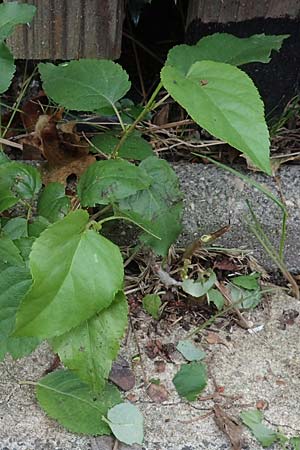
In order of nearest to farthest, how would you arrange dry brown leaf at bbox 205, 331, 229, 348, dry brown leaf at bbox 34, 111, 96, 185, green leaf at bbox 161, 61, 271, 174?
green leaf at bbox 161, 61, 271, 174, dry brown leaf at bbox 205, 331, 229, 348, dry brown leaf at bbox 34, 111, 96, 185

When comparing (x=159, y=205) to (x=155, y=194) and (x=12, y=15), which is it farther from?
(x=12, y=15)

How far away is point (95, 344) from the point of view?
3.37 ft

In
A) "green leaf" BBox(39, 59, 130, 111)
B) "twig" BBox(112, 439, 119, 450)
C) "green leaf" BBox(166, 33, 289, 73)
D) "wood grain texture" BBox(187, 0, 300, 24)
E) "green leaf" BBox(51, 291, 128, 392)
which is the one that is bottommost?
"twig" BBox(112, 439, 119, 450)

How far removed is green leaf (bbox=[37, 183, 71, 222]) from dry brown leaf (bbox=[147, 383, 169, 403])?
329 mm

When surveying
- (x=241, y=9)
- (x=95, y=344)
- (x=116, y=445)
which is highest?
(x=241, y=9)

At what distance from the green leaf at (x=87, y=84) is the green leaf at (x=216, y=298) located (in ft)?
1.27

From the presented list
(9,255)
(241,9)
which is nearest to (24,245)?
(9,255)

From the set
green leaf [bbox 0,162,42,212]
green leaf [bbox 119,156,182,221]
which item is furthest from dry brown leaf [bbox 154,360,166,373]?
green leaf [bbox 0,162,42,212]

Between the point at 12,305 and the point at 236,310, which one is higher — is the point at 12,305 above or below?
above

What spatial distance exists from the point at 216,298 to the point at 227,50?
45 centimetres

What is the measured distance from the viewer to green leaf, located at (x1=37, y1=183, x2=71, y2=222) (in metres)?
1.21

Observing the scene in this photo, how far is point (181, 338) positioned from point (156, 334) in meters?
0.05

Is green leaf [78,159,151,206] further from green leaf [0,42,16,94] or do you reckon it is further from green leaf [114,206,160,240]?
green leaf [0,42,16,94]

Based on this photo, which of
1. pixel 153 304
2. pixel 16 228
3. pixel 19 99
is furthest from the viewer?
pixel 19 99
